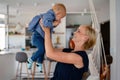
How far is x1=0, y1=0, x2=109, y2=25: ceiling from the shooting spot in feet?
23.2

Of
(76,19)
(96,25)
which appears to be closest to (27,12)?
(76,19)

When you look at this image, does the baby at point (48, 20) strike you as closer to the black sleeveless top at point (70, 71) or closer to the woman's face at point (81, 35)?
the woman's face at point (81, 35)

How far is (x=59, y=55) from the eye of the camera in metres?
1.47

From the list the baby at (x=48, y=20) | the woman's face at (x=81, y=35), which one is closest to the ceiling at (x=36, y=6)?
the baby at (x=48, y=20)

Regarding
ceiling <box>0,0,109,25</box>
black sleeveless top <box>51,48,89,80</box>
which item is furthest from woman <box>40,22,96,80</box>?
ceiling <box>0,0,109,25</box>

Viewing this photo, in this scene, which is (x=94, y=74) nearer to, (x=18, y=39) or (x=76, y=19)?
(x=76, y=19)

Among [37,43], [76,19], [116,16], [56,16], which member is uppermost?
[76,19]

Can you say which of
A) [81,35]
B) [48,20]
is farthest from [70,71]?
[48,20]

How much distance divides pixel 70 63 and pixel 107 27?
14.6 ft

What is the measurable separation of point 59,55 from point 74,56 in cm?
11

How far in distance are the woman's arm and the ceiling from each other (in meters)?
5.29

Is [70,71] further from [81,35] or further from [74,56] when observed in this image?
[81,35]

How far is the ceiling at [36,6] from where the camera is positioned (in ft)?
23.2

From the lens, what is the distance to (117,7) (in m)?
4.45
